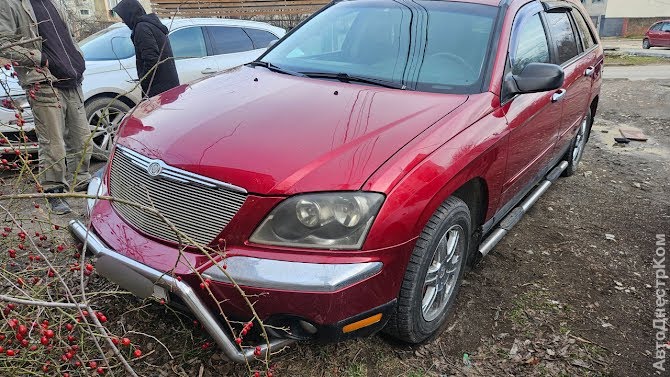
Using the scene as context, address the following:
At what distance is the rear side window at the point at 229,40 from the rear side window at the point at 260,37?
0.26 ft

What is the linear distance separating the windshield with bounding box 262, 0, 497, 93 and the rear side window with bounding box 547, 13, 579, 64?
926mm

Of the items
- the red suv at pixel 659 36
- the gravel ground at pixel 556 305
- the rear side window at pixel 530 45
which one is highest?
the rear side window at pixel 530 45

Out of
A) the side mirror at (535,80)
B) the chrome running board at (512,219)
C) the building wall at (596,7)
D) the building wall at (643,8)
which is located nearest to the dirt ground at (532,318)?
the chrome running board at (512,219)

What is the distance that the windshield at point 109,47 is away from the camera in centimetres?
557

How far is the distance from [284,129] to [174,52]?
4.13 meters

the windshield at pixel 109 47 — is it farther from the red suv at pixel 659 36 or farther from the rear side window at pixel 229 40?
the red suv at pixel 659 36

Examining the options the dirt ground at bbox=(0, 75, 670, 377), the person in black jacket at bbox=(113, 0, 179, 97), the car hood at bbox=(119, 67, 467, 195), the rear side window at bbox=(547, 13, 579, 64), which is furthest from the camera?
the person in black jacket at bbox=(113, 0, 179, 97)

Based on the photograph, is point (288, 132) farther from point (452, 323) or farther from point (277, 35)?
point (277, 35)

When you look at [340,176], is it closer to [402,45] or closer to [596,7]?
[402,45]

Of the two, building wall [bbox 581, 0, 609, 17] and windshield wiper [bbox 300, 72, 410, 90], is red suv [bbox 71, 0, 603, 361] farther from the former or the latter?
building wall [bbox 581, 0, 609, 17]

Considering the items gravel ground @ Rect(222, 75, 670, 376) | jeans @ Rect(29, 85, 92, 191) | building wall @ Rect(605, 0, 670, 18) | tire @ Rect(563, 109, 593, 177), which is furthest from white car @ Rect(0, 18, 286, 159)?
building wall @ Rect(605, 0, 670, 18)

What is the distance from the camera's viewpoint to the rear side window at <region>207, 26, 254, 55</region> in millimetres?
6168

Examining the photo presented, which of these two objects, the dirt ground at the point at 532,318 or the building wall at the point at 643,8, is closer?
the dirt ground at the point at 532,318

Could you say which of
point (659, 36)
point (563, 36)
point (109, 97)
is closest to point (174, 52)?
point (109, 97)
